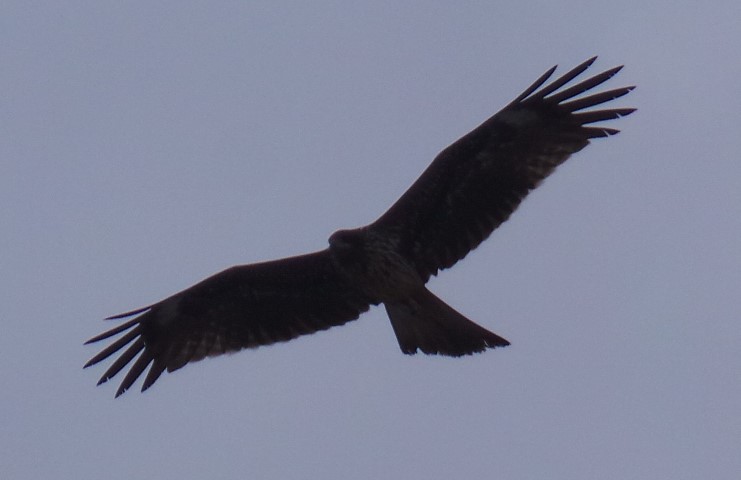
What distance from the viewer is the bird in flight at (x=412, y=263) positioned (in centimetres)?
1038

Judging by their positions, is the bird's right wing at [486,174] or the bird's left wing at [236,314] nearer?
the bird's right wing at [486,174]

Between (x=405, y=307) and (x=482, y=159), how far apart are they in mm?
1184

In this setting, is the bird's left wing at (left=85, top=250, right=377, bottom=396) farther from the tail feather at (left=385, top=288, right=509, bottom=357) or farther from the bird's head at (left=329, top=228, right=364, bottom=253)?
the tail feather at (left=385, top=288, right=509, bottom=357)

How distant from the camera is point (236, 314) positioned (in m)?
11.3

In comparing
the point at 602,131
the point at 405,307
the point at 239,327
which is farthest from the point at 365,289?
the point at 602,131

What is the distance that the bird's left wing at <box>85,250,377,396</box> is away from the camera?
11.1 m

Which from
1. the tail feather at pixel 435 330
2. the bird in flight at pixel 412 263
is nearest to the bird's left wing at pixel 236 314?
the bird in flight at pixel 412 263

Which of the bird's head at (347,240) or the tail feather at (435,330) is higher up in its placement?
the bird's head at (347,240)

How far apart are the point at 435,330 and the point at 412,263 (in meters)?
0.57

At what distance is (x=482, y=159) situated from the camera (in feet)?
34.6

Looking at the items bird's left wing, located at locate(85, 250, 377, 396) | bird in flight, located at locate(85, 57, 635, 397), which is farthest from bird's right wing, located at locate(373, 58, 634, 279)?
bird's left wing, located at locate(85, 250, 377, 396)

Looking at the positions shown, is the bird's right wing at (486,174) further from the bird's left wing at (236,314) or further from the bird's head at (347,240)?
the bird's left wing at (236,314)

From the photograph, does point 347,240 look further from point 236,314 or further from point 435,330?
point 236,314

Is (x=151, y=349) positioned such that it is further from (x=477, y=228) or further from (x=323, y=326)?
(x=477, y=228)
